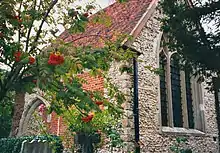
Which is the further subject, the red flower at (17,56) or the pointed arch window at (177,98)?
the pointed arch window at (177,98)

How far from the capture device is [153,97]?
8641 millimetres

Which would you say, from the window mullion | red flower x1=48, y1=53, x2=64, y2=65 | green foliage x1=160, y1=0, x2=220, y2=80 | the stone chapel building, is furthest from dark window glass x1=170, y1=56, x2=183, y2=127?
red flower x1=48, y1=53, x2=64, y2=65

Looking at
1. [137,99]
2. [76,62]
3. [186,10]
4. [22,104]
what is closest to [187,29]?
[186,10]

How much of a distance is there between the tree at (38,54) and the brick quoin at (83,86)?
3821 millimetres

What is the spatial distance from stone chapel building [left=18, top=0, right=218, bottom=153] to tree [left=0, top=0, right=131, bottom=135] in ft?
10.1

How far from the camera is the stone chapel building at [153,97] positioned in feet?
26.1

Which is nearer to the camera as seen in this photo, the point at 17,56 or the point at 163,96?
the point at 17,56

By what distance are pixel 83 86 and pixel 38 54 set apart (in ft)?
16.8

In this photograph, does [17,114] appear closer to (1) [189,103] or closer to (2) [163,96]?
(2) [163,96]

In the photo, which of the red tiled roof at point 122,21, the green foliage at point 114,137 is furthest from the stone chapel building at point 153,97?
the green foliage at point 114,137

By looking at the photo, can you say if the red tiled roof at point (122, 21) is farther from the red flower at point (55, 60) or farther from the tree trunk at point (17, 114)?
the red flower at point (55, 60)

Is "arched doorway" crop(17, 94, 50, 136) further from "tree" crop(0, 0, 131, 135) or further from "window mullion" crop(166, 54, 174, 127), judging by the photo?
"tree" crop(0, 0, 131, 135)

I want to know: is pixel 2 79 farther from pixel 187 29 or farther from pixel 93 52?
pixel 187 29

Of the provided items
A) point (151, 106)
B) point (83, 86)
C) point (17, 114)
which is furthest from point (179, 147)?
point (17, 114)
